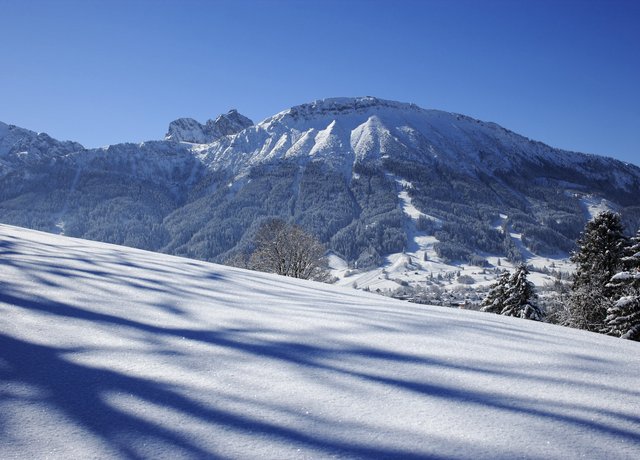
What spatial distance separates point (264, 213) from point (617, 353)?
163 metres

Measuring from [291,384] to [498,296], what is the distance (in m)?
24.6

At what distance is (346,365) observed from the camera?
205 cm

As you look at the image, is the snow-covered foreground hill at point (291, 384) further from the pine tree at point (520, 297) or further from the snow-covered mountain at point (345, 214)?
the snow-covered mountain at point (345, 214)

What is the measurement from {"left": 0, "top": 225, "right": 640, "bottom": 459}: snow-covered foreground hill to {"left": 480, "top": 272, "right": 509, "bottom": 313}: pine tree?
70.4ft

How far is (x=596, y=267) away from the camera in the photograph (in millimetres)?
18141

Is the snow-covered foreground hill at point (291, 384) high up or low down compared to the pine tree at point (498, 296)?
up

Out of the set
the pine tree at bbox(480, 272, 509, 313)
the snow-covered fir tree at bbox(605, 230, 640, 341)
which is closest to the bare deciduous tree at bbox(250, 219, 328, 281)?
the pine tree at bbox(480, 272, 509, 313)

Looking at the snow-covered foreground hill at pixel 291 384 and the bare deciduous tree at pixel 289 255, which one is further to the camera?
the bare deciduous tree at pixel 289 255

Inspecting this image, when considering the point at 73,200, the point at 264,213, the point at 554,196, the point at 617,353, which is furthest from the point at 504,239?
the point at 73,200

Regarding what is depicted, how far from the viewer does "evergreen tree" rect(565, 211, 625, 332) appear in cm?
1717

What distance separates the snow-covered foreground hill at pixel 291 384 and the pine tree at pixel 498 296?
844 inches

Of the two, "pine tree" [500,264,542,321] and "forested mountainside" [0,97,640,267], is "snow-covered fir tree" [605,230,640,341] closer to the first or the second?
"pine tree" [500,264,542,321]

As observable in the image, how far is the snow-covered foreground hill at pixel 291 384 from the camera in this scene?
1.32m

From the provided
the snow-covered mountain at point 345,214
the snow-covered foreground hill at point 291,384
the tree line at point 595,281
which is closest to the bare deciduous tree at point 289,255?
the tree line at point 595,281
